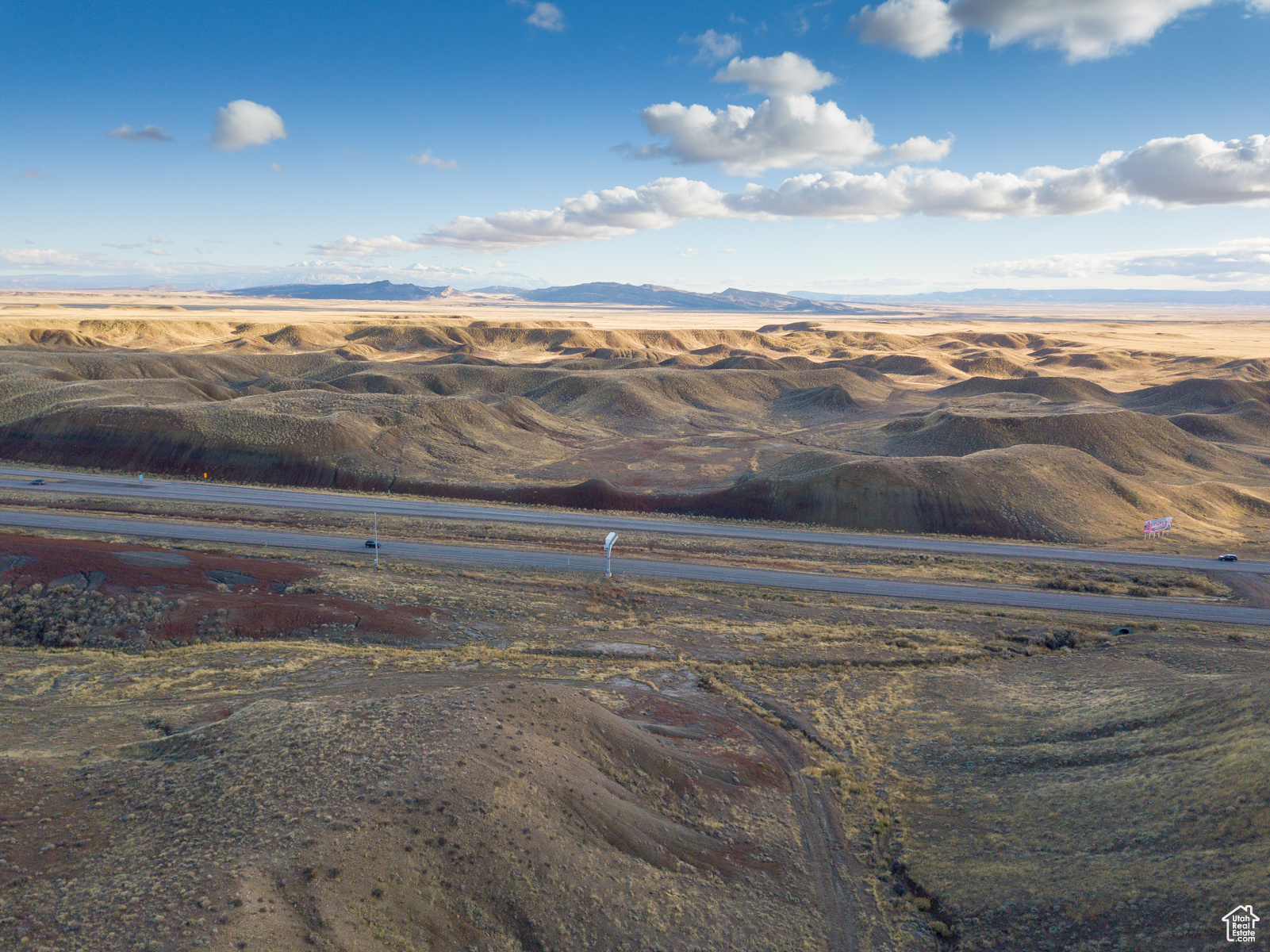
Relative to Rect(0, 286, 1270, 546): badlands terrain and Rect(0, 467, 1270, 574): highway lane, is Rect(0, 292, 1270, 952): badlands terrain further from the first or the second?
Rect(0, 467, 1270, 574): highway lane

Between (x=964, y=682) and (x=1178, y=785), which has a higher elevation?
(x=1178, y=785)

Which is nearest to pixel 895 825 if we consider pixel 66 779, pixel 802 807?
pixel 802 807

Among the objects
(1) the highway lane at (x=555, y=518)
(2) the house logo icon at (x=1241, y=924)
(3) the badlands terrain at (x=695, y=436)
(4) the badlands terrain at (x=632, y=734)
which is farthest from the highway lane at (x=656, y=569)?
(2) the house logo icon at (x=1241, y=924)

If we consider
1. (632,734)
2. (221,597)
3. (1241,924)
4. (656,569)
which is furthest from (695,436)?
(1241,924)

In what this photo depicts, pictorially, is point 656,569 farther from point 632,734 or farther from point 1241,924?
point 1241,924

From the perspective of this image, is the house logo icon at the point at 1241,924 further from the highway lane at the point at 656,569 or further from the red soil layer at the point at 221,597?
the red soil layer at the point at 221,597

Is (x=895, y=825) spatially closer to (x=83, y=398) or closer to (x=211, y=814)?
(x=211, y=814)

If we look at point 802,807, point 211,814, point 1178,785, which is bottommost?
point 802,807
